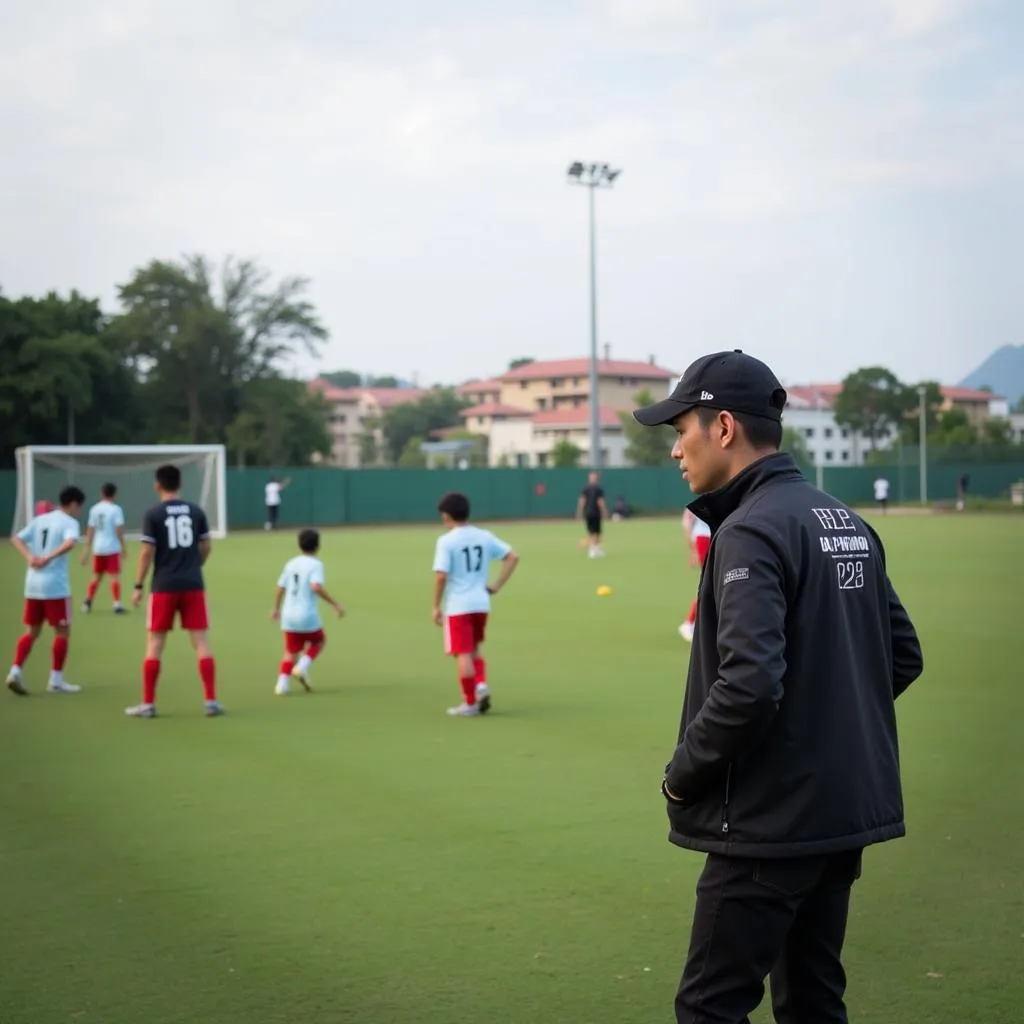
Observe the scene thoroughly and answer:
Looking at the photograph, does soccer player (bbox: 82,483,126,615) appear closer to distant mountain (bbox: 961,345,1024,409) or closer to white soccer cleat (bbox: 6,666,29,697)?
white soccer cleat (bbox: 6,666,29,697)

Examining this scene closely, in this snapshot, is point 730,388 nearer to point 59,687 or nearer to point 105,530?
point 59,687

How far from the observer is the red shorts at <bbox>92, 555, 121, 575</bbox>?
20391 mm

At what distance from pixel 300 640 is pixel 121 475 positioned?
32.0m

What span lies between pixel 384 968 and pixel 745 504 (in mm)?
2859

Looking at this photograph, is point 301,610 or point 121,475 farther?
point 121,475

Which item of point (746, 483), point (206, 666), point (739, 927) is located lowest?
point (206, 666)

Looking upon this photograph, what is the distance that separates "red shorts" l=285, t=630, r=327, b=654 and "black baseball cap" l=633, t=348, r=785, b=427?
9.37 m

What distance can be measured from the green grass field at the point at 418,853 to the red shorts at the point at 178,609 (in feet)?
2.56

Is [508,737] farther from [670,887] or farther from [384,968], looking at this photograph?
[384,968]

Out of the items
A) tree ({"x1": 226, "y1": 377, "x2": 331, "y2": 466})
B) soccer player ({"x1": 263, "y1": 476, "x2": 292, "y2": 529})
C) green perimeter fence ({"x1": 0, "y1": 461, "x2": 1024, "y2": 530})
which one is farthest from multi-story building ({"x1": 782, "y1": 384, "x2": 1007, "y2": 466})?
soccer player ({"x1": 263, "y1": 476, "x2": 292, "y2": 529})

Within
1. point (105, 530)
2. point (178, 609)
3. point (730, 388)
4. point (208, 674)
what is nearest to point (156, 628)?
point (178, 609)

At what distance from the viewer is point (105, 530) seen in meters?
20.1

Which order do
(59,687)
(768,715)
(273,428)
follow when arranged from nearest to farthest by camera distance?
(768,715), (59,687), (273,428)

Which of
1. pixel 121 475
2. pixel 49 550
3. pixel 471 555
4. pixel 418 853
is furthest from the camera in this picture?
pixel 121 475
